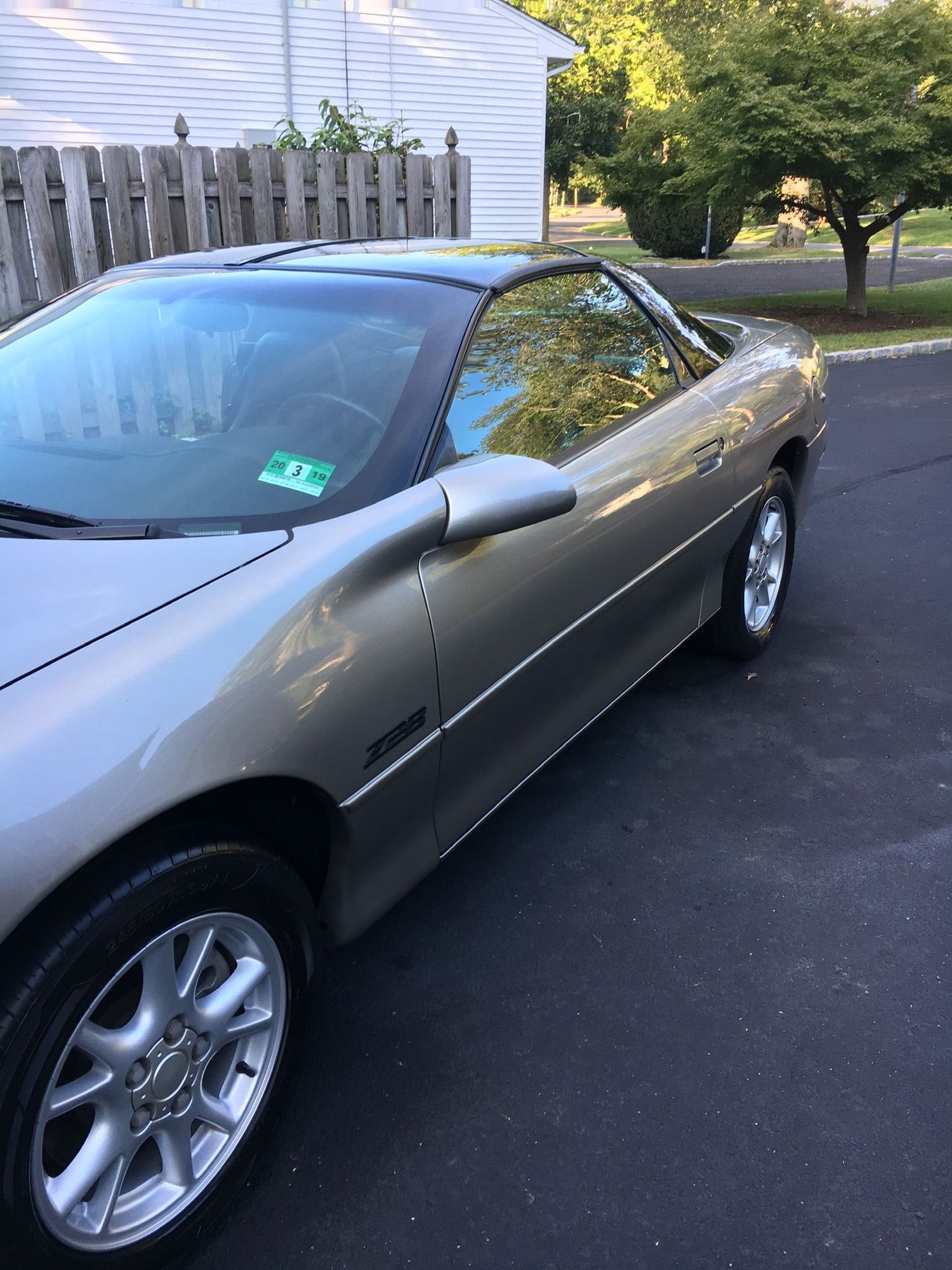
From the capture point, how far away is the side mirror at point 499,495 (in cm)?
201

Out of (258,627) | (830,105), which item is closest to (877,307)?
(830,105)

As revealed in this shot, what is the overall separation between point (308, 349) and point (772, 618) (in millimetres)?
2451

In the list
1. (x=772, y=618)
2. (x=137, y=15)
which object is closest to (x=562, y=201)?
(x=137, y=15)

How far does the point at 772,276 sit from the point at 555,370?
20114 millimetres

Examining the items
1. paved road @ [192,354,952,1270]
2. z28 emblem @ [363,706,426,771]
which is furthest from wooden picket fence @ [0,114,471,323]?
z28 emblem @ [363,706,426,771]

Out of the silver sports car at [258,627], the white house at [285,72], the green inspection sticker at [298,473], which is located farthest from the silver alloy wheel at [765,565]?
the white house at [285,72]

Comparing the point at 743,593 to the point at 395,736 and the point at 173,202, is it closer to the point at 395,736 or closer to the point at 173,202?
the point at 395,736

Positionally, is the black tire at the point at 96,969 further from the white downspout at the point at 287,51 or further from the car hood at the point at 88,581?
the white downspout at the point at 287,51

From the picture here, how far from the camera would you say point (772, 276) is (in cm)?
2084

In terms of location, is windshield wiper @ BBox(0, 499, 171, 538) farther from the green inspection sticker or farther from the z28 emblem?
the z28 emblem

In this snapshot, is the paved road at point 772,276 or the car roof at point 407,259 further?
the paved road at point 772,276

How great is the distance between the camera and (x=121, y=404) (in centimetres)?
245

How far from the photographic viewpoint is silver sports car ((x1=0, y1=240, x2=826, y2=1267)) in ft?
4.76

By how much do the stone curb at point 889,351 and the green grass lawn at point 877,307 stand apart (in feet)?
0.35
